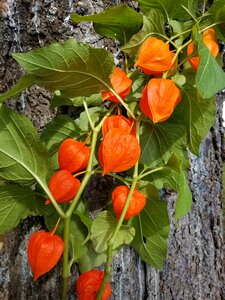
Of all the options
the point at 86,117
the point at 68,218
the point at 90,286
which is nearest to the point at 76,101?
the point at 86,117

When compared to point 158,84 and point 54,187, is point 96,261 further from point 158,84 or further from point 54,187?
point 158,84

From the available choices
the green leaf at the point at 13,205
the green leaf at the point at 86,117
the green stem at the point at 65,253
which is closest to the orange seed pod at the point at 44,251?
the green stem at the point at 65,253

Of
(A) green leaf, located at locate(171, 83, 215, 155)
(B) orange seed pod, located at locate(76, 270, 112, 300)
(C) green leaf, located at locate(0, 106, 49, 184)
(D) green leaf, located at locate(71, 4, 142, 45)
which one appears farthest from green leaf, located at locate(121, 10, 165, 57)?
(B) orange seed pod, located at locate(76, 270, 112, 300)

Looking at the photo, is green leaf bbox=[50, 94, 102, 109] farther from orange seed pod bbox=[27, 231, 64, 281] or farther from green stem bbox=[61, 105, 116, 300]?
orange seed pod bbox=[27, 231, 64, 281]

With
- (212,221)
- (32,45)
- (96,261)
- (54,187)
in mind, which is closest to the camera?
(54,187)

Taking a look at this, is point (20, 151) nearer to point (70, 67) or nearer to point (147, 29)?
point (70, 67)

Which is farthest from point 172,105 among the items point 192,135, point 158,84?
point 192,135
